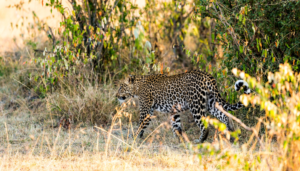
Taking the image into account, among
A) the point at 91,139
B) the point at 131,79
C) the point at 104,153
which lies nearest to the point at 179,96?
the point at 131,79

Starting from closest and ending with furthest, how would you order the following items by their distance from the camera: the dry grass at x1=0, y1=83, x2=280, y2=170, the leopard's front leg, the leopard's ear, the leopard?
1. the dry grass at x1=0, y1=83, x2=280, y2=170
2. the leopard
3. the leopard's front leg
4. the leopard's ear

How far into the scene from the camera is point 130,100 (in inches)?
303

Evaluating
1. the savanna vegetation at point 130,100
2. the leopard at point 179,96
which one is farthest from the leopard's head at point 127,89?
the savanna vegetation at point 130,100

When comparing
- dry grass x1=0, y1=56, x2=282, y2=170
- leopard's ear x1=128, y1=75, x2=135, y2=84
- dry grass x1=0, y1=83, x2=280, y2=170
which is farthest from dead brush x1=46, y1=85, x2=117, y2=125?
leopard's ear x1=128, y1=75, x2=135, y2=84

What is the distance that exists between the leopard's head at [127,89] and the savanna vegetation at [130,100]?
0.24 m

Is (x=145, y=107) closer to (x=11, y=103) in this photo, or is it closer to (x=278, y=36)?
(x=278, y=36)

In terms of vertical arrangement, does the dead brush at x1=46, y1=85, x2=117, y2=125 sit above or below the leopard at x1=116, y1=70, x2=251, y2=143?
below

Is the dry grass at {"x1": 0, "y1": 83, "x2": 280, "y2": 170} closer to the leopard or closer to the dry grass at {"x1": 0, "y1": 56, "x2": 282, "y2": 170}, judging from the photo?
the dry grass at {"x1": 0, "y1": 56, "x2": 282, "y2": 170}

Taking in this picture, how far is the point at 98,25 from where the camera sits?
8398 mm

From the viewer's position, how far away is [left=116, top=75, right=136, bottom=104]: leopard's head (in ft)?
23.9

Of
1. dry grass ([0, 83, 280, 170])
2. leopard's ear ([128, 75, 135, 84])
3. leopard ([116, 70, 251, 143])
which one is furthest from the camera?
leopard's ear ([128, 75, 135, 84])

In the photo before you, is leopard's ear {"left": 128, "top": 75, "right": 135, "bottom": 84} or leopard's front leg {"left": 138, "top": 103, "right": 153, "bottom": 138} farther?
leopard's ear {"left": 128, "top": 75, "right": 135, "bottom": 84}

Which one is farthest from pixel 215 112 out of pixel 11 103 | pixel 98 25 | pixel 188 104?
pixel 11 103

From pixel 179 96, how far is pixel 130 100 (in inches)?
54.3
